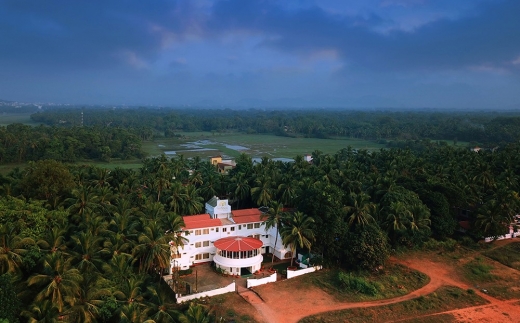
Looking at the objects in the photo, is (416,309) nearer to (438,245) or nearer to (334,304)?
(334,304)

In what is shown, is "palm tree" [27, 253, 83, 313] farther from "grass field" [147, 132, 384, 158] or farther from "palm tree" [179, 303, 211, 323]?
"grass field" [147, 132, 384, 158]

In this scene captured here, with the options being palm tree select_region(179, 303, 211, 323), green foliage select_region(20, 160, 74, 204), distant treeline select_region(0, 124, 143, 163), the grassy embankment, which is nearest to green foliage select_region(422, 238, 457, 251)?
the grassy embankment

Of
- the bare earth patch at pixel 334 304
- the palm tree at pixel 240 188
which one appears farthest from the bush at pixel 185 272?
the palm tree at pixel 240 188

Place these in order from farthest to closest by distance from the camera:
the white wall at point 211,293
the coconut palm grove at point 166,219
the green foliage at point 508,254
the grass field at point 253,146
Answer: the grass field at point 253,146 → the green foliage at point 508,254 → the white wall at point 211,293 → the coconut palm grove at point 166,219

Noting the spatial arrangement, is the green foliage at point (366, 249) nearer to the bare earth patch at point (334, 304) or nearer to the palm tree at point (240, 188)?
the bare earth patch at point (334, 304)

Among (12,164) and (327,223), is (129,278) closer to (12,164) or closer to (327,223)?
(327,223)

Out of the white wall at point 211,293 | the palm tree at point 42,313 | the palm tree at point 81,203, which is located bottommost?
the white wall at point 211,293
